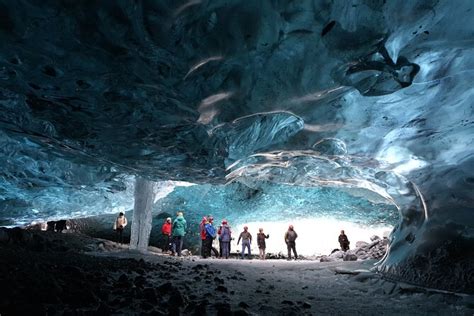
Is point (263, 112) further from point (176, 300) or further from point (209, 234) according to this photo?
point (209, 234)

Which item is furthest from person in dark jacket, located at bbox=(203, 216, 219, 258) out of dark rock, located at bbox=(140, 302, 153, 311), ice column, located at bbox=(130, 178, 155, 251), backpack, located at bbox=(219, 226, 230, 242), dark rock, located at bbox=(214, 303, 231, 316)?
dark rock, located at bbox=(140, 302, 153, 311)

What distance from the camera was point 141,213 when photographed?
12.5 m

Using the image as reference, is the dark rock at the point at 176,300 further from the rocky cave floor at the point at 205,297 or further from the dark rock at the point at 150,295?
the dark rock at the point at 150,295

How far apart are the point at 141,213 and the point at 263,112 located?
31.7 ft

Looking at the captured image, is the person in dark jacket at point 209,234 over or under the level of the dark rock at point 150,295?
over

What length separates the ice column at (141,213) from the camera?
1230 centimetres

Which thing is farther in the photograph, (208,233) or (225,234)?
(225,234)

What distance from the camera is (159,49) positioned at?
3268 millimetres

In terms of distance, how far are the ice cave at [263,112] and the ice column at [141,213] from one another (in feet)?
17.6

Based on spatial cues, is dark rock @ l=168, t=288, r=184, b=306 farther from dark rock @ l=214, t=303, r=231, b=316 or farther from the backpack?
the backpack

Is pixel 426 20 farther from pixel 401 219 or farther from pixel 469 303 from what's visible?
pixel 401 219

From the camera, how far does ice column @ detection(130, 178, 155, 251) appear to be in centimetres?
1230

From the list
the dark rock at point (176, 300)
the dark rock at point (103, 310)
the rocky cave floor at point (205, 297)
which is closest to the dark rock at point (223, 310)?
the rocky cave floor at point (205, 297)

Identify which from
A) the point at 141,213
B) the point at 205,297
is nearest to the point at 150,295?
the point at 205,297
